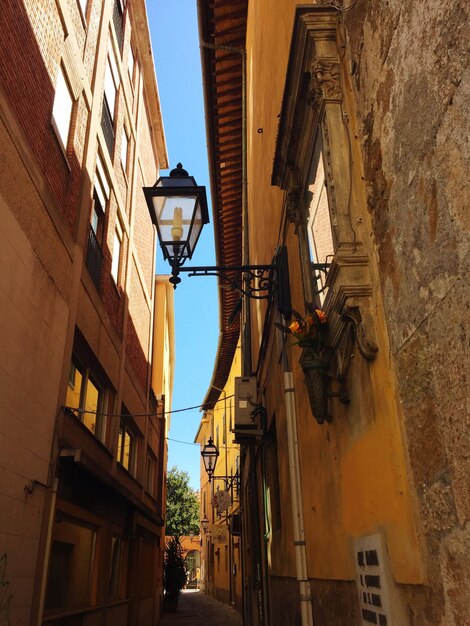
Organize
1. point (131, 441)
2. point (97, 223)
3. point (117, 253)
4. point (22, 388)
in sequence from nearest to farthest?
point (22, 388) < point (97, 223) < point (117, 253) < point (131, 441)

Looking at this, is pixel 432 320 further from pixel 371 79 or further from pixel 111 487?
pixel 111 487

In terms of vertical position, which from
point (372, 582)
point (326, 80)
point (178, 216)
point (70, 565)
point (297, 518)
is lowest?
point (372, 582)

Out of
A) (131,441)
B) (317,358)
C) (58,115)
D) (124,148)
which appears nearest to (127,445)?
(131,441)

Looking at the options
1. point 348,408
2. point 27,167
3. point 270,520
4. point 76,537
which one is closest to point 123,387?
point 76,537

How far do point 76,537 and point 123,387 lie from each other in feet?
13.7

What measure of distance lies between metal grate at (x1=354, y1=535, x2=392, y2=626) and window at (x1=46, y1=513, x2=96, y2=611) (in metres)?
5.72

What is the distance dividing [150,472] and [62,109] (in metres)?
12.5

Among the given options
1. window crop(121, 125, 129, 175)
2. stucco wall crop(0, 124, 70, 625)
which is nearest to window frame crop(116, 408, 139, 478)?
stucco wall crop(0, 124, 70, 625)

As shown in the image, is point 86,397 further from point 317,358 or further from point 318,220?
point 317,358

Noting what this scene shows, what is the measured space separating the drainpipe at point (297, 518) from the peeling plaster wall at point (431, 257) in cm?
227

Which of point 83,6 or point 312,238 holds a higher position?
point 83,6

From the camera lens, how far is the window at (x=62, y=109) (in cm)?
850

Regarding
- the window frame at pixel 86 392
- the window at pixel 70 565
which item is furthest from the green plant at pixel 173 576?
the window frame at pixel 86 392

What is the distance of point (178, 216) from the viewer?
5.67 m
